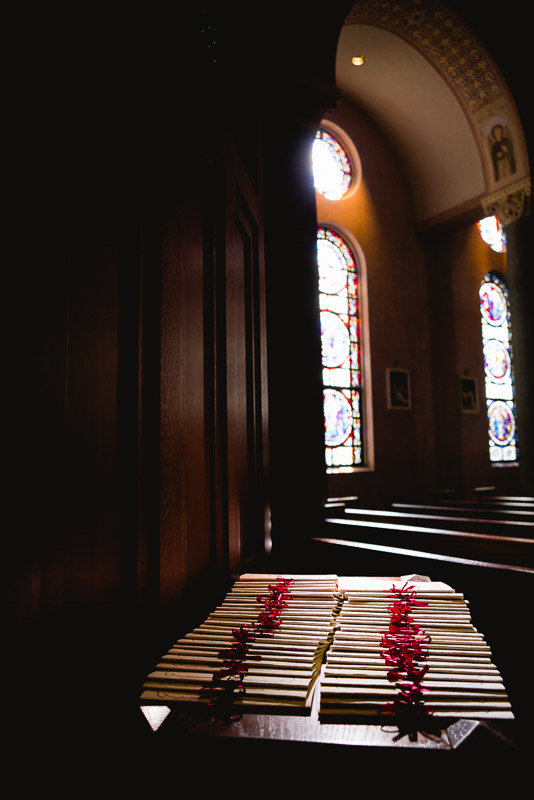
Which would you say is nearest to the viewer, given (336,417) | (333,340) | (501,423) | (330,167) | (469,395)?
(336,417)

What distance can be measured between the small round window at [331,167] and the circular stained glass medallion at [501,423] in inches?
215

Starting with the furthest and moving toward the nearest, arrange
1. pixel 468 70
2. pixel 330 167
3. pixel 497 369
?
pixel 497 369, pixel 330 167, pixel 468 70

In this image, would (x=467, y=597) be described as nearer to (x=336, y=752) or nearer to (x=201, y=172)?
(x=336, y=752)

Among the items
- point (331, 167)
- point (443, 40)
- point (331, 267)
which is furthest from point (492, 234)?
point (331, 267)

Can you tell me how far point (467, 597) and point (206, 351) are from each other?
1.52 metres

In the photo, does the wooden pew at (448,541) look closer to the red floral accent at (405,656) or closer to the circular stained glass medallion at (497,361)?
the red floral accent at (405,656)

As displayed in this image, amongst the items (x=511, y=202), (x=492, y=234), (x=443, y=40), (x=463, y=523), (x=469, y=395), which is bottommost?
(x=463, y=523)

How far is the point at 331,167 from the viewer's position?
9039 mm

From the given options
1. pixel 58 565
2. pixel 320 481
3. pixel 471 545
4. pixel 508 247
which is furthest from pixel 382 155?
pixel 58 565

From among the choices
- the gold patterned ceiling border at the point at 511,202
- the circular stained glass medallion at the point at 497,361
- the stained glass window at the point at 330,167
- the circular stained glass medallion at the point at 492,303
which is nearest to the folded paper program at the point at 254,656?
the gold patterned ceiling border at the point at 511,202

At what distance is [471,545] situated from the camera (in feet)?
9.45

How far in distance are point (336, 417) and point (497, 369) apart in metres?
4.78

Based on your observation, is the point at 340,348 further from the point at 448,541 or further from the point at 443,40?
the point at 448,541

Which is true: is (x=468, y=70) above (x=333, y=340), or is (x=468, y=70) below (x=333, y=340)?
above
